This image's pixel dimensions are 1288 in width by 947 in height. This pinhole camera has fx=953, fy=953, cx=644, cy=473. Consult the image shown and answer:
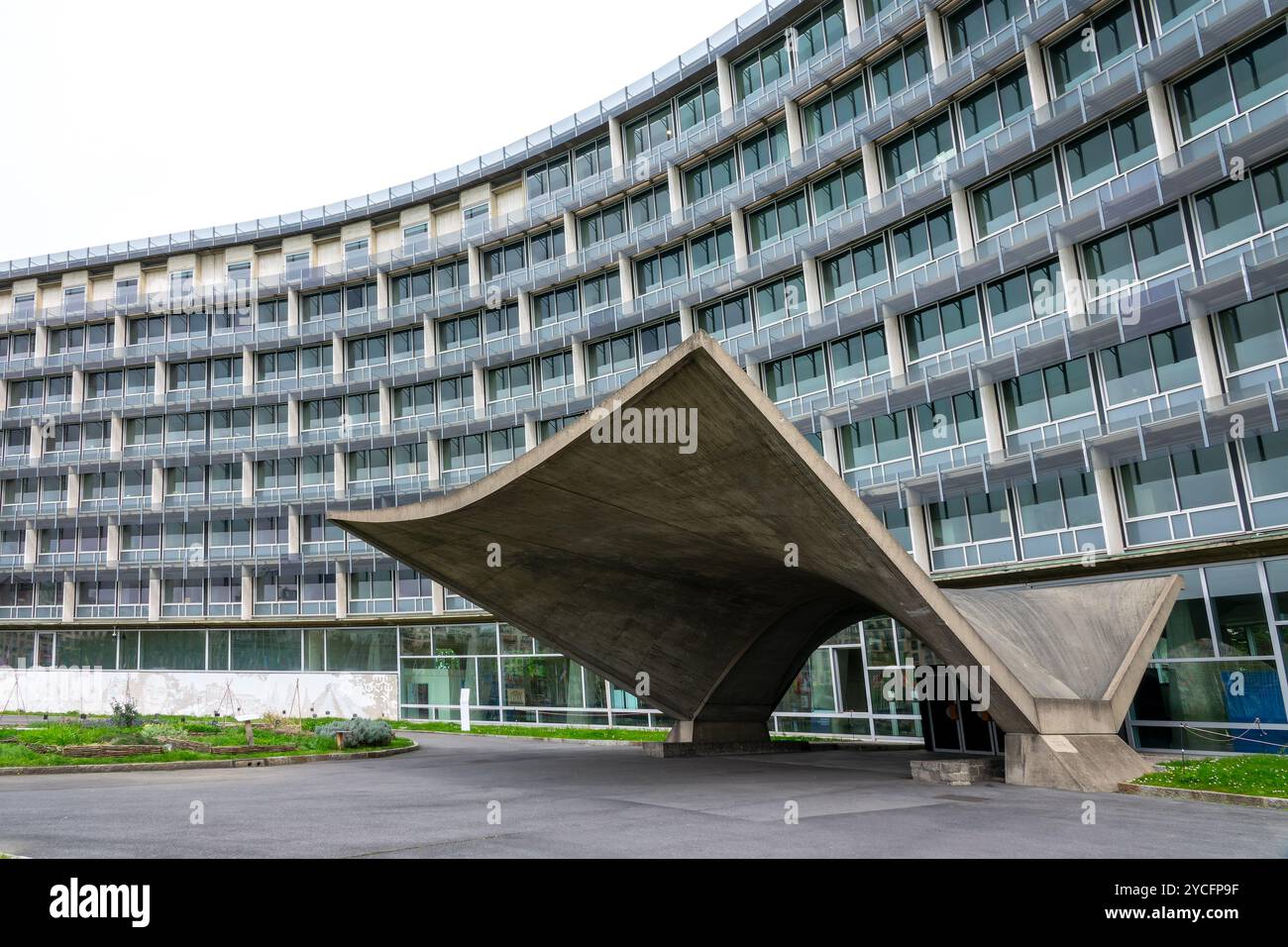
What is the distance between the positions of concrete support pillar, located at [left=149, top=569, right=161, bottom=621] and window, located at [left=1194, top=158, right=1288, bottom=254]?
5087 centimetres

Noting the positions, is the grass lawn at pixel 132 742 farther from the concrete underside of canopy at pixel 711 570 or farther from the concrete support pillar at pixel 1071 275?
the concrete support pillar at pixel 1071 275

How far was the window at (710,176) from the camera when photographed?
39.5 metres

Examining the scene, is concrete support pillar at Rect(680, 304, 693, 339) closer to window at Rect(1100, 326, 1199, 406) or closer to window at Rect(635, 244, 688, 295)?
window at Rect(635, 244, 688, 295)

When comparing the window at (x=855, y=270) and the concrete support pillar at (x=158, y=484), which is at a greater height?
the window at (x=855, y=270)

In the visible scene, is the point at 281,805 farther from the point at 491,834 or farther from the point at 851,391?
the point at 851,391

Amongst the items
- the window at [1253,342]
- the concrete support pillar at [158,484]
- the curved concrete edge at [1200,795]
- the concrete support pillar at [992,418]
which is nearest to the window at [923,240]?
the concrete support pillar at [992,418]

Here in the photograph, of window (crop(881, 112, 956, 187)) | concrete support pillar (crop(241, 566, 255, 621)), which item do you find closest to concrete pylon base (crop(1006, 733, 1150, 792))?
window (crop(881, 112, 956, 187))

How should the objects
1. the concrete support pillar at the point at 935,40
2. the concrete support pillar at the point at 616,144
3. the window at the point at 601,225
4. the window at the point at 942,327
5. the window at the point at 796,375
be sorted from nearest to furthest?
the window at the point at 942,327 < the concrete support pillar at the point at 935,40 < the window at the point at 796,375 < the concrete support pillar at the point at 616,144 < the window at the point at 601,225

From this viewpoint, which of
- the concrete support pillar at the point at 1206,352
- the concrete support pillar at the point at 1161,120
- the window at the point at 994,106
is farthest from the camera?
the window at the point at 994,106

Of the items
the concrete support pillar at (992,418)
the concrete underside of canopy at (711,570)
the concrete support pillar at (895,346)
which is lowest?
the concrete underside of canopy at (711,570)

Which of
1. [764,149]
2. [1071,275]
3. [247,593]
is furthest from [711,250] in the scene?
[247,593]

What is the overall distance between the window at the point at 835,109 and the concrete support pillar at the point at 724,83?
13.1 feet

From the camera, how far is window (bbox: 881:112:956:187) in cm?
3200
